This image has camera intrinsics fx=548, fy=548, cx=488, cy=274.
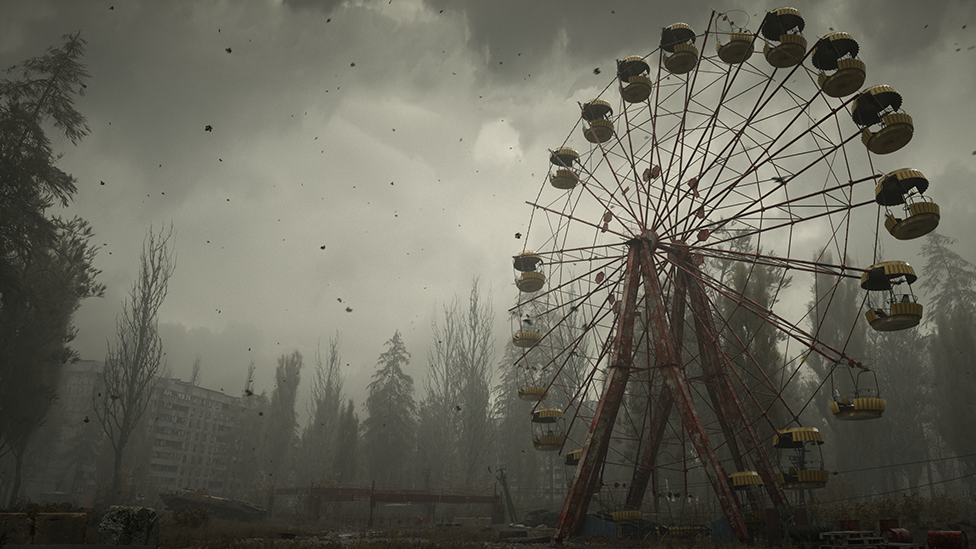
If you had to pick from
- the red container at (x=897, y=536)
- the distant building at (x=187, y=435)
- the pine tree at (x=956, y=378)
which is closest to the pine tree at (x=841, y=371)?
the pine tree at (x=956, y=378)

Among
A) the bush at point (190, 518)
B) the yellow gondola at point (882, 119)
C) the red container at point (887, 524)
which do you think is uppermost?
the yellow gondola at point (882, 119)

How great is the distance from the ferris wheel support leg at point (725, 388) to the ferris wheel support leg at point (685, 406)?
160cm

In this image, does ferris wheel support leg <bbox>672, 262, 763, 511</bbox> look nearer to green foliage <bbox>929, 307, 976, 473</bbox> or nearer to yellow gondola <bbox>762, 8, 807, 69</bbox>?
yellow gondola <bbox>762, 8, 807, 69</bbox>

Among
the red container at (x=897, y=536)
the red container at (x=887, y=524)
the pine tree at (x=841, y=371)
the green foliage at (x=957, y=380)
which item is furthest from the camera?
the pine tree at (x=841, y=371)

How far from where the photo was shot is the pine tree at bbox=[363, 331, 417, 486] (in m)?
49.5

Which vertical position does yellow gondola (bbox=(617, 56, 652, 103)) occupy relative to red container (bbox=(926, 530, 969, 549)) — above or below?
above

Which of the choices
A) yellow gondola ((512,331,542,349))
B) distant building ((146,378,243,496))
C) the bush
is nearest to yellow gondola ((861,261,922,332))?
yellow gondola ((512,331,542,349))

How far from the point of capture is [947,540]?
11.3 m

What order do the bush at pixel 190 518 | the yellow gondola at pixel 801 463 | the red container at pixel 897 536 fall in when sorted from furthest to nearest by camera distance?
the bush at pixel 190 518 → the yellow gondola at pixel 801 463 → the red container at pixel 897 536

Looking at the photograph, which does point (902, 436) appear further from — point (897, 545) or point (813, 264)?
point (897, 545)

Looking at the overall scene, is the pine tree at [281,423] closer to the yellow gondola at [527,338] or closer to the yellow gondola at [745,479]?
the yellow gondola at [527,338]

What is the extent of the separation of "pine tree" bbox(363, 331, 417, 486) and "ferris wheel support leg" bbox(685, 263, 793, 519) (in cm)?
3667

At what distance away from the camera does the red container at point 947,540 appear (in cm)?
1123

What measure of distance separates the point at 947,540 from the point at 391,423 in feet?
147
